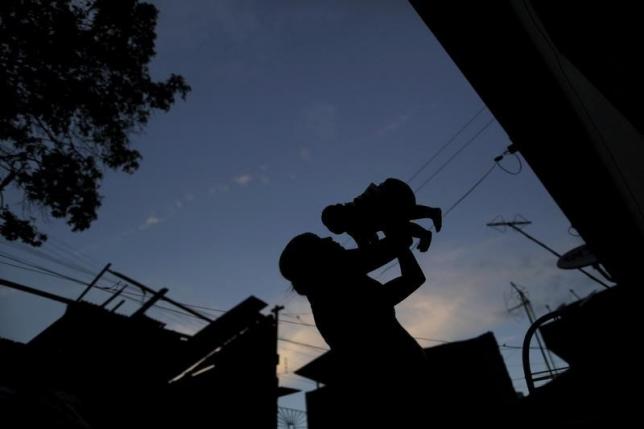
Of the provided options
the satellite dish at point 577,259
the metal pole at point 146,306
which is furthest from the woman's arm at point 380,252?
the satellite dish at point 577,259

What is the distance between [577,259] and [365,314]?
9.35 meters

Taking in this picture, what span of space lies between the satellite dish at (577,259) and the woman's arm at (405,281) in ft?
26.8

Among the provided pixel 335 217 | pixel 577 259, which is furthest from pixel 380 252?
pixel 577 259

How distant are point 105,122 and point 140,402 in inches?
294

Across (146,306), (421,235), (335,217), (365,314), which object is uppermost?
(146,306)

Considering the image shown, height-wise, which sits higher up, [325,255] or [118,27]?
[118,27]

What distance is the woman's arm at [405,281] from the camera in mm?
1751

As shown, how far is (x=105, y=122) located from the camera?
31.6ft

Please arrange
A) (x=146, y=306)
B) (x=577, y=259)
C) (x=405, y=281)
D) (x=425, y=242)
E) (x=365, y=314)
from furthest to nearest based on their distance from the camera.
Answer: (x=577, y=259) → (x=146, y=306) → (x=425, y=242) → (x=405, y=281) → (x=365, y=314)

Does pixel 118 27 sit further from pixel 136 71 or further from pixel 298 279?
pixel 298 279

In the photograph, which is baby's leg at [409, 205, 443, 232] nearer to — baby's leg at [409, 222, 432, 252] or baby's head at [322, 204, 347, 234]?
baby's leg at [409, 222, 432, 252]

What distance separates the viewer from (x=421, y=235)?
1904mm

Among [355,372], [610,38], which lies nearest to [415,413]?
[355,372]

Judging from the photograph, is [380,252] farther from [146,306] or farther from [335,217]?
[146,306]
